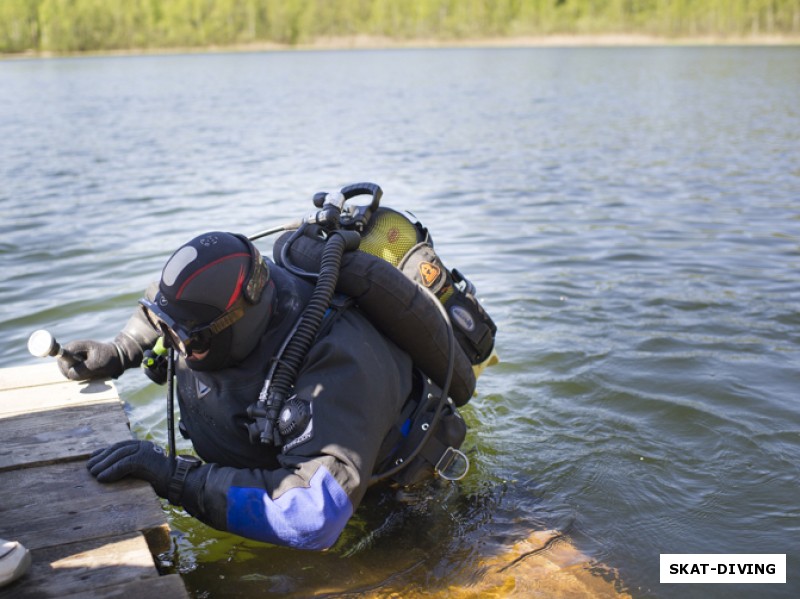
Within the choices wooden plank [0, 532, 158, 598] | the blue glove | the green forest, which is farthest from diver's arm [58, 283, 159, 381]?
the green forest

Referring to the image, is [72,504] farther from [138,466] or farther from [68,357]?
[68,357]

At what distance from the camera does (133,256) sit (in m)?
9.22

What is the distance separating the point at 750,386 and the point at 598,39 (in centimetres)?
9675

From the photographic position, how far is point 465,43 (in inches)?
4178

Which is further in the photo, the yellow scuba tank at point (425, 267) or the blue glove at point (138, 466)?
the yellow scuba tank at point (425, 267)

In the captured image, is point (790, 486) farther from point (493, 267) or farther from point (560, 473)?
point (493, 267)

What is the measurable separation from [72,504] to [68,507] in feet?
0.06

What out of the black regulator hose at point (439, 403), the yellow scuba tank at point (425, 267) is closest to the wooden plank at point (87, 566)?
the black regulator hose at point (439, 403)

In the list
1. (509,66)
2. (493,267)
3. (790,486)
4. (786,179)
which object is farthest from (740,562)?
(509,66)

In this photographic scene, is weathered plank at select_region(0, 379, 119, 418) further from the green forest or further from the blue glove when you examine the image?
the green forest

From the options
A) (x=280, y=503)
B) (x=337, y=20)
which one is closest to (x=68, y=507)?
(x=280, y=503)

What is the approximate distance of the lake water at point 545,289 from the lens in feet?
12.9

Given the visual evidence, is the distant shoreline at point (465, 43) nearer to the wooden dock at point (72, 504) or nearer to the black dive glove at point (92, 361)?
the black dive glove at point (92, 361)

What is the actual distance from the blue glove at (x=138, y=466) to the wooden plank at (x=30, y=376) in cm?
120
